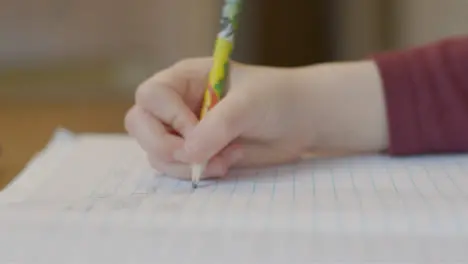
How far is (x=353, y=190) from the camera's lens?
0.49 m

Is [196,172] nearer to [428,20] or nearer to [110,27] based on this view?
[428,20]

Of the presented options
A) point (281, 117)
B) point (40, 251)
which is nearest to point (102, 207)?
point (40, 251)

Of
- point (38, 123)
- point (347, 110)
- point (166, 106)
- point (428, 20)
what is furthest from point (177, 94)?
point (428, 20)

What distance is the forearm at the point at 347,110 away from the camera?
0.60 meters

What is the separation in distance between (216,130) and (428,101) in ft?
0.60

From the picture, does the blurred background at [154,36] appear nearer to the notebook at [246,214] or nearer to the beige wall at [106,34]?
the beige wall at [106,34]

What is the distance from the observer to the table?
751 mm

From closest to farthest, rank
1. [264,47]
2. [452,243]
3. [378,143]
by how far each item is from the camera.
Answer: [452,243]
[378,143]
[264,47]

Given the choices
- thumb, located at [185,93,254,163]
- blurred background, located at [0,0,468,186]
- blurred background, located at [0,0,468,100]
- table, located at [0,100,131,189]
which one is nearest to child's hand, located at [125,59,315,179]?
thumb, located at [185,93,254,163]

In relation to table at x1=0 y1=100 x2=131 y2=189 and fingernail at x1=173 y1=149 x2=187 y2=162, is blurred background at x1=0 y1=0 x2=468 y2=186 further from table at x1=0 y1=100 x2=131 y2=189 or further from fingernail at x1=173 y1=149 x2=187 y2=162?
fingernail at x1=173 y1=149 x2=187 y2=162

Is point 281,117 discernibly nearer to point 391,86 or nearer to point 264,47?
point 391,86

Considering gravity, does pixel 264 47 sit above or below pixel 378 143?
below

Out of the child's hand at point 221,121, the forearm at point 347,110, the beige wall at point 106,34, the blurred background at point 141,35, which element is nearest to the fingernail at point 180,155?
the child's hand at point 221,121

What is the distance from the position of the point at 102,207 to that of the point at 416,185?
200mm
